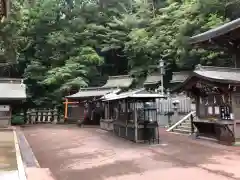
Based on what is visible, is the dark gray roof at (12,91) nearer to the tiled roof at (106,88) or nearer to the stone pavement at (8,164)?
the tiled roof at (106,88)

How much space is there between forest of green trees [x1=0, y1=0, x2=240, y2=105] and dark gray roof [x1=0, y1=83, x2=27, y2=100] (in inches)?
91.0

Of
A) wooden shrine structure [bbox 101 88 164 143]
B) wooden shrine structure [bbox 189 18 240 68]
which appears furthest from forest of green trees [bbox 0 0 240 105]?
wooden shrine structure [bbox 101 88 164 143]

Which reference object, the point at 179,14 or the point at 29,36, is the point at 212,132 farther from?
the point at 29,36

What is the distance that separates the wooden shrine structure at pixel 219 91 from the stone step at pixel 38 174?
747 centimetres

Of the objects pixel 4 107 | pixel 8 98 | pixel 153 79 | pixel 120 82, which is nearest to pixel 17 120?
pixel 4 107

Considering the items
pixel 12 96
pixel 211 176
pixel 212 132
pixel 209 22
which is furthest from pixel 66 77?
pixel 211 176

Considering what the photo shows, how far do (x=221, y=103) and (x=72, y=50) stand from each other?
795 inches

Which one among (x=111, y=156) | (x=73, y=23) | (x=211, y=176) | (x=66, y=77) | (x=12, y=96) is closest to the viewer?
(x=211, y=176)

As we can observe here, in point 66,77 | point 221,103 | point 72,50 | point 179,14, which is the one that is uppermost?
point 179,14

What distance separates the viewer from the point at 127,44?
92.6ft

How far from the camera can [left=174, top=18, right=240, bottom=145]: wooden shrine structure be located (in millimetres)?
11672

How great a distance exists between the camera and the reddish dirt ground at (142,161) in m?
7.25

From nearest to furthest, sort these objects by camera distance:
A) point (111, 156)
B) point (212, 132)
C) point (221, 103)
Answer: point (111, 156)
point (221, 103)
point (212, 132)

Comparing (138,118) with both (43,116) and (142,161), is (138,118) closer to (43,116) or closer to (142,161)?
(142,161)
